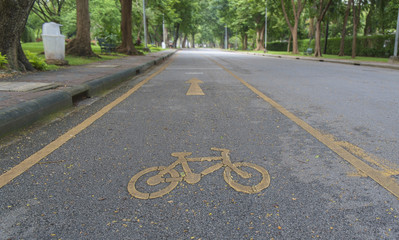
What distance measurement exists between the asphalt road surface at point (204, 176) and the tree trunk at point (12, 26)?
4.79 metres

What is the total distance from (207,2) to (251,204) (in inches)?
3465

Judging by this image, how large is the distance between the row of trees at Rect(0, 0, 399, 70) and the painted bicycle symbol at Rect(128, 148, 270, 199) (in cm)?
739

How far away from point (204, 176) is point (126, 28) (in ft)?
72.7

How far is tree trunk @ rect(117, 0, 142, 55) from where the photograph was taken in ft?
73.4

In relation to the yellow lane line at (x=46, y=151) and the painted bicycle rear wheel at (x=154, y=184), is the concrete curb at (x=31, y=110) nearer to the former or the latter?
the yellow lane line at (x=46, y=151)

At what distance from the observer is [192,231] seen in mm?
1867

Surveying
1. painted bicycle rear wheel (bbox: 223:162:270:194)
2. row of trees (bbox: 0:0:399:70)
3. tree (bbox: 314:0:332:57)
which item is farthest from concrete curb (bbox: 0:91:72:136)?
tree (bbox: 314:0:332:57)

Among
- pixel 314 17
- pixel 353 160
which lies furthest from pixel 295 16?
pixel 353 160

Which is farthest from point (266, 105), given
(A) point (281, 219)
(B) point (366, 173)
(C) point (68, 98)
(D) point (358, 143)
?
(A) point (281, 219)

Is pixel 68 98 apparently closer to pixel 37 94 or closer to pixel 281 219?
pixel 37 94

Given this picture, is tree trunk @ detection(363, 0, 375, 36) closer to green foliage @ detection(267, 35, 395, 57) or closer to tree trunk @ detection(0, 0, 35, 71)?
green foliage @ detection(267, 35, 395, 57)

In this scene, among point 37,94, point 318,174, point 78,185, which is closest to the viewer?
point 78,185

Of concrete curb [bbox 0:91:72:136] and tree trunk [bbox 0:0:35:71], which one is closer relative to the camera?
concrete curb [bbox 0:91:72:136]

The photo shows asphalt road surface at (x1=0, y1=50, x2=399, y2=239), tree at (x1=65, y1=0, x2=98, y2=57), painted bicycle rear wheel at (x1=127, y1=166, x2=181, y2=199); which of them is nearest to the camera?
asphalt road surface at (x1=0, y1=50, x2=399, y2=239)
